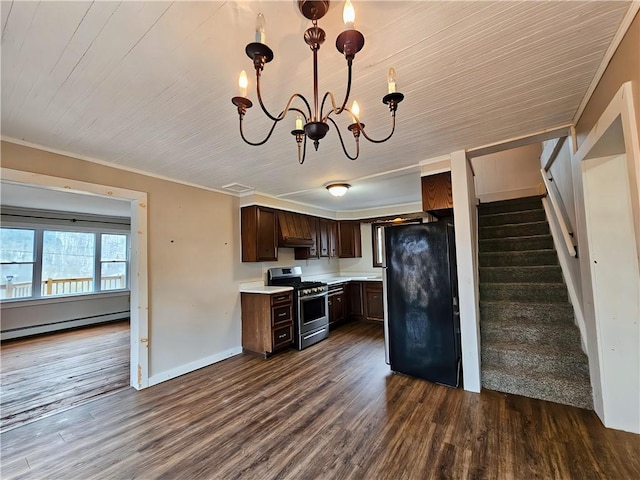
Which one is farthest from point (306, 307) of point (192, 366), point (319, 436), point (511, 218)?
point (511, 218)

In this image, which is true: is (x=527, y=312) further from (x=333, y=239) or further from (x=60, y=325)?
(x=60, y=325)

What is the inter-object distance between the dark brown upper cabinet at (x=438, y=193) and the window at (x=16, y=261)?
298 inches

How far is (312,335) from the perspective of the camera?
4.43 m

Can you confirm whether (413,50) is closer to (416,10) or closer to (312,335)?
(416,10)

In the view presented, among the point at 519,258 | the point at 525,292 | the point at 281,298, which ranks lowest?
the point at 281,298

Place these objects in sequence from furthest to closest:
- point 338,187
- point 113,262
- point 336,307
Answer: point 113,262 < point 336,307 < point 338,187

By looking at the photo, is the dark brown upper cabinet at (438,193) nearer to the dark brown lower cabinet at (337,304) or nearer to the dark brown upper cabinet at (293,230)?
the dark brown upper cabinet at (293,230)

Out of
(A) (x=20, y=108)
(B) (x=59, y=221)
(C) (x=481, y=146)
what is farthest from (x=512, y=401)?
(B) (x=59, y=221)

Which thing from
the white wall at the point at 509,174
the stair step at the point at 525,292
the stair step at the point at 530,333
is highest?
the white wall at the point at 509,174

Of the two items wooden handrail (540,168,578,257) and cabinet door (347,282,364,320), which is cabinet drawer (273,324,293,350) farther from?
wooden handrail (540,168,578,257)

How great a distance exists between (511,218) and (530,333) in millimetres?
2027

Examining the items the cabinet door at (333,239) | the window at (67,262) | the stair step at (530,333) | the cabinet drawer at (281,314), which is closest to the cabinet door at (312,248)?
the cabinet door at (333,239)

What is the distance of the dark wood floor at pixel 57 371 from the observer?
2.79 meters

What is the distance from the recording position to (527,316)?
3170 millimetres
